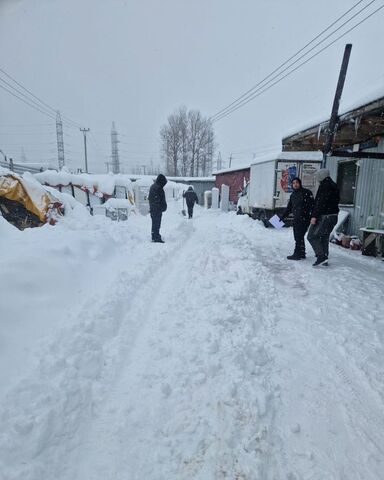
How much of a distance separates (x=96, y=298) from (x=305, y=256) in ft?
15.7

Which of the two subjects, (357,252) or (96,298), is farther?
(357,252)

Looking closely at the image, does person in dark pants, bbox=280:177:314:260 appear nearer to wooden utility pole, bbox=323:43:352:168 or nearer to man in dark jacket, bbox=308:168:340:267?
man in dark jacket, bbox=308:168:340:267

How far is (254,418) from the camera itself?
6.48ft

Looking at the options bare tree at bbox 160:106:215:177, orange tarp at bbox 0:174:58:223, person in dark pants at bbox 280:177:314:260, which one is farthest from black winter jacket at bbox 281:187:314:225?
bare tree at bbox 160:106:215:177

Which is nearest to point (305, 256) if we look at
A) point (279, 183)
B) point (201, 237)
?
point (201, 237)

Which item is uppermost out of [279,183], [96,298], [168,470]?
[279,183]

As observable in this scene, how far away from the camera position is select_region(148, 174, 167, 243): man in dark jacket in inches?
292

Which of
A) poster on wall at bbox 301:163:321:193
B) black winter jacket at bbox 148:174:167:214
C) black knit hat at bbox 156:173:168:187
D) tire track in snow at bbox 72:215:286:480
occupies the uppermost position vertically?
poster on wall at bbox 301:163:321:193

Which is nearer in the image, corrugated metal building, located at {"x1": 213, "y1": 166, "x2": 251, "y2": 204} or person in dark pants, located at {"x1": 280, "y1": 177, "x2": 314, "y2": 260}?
person in dark pants, located at {"x1": 280, "y1": 177, "x2": 314, "y2": 260}

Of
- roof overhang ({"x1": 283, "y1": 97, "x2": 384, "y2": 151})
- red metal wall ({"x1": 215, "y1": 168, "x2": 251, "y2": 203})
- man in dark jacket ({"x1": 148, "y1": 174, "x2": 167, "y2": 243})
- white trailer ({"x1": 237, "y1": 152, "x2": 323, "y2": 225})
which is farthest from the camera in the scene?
red metal wall ({"x1": 215, "y1": 168, "x2": 251, "y2": 203})

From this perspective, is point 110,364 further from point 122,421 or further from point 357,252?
point 357,252

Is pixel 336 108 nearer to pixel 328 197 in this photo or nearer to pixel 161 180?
pixel 328 197

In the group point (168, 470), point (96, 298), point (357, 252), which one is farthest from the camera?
point (357, 252)

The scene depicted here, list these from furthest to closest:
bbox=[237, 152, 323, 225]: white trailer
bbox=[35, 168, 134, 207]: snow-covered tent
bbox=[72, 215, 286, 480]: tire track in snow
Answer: bbox=[35, 168, 134, 207]: snow-covered tent, bbox=[237, 152, 323, 225]: white trailer, bbox=[72, 215, 286, 480]: tire track in snow
